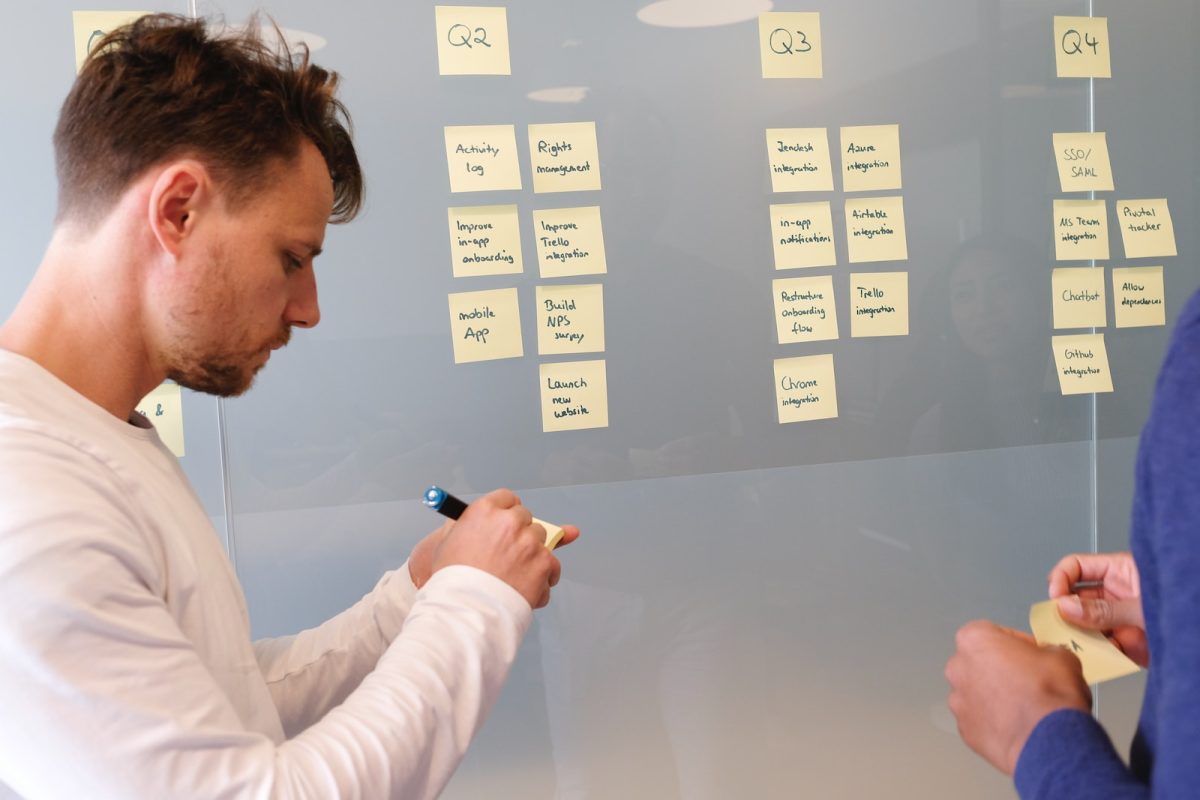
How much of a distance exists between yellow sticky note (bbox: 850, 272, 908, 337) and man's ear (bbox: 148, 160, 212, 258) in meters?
1.20

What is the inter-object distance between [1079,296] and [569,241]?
3.31 ft

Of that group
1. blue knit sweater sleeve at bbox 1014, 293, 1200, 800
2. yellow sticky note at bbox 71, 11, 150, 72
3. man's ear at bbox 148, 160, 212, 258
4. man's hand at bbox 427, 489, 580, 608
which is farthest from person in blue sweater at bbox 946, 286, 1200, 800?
yellow sticky note at bbox 71, 11, 150, 72

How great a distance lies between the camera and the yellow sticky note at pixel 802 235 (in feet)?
5.67

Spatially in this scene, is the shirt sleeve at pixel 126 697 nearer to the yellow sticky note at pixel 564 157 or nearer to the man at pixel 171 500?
the man at pixel 171 500

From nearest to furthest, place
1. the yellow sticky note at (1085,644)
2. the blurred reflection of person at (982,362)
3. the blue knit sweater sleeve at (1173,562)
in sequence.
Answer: the blue knit sweater sleeve at (1173,562)
the yellow sticky note at (1085,644)
the blurred reflection of person at (982,362)

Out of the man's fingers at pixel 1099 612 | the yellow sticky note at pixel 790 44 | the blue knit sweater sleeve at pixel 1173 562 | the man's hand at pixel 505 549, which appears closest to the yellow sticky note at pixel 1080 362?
the yellow sticky note at pixel 790 44

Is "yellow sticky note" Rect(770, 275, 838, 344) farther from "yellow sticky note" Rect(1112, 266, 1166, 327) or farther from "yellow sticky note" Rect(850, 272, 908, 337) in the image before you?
"yellow sticky note" Rect(1112, 266, 1166, 327)

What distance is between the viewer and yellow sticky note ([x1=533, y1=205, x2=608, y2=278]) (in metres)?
1.63

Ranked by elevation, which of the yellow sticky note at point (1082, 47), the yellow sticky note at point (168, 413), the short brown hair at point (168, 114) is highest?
the yellow sticky note at point (1082, 47)

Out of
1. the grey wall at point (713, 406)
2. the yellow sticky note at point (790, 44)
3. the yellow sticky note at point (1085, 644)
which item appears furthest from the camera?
the yellow sticky note at point (790, 44)

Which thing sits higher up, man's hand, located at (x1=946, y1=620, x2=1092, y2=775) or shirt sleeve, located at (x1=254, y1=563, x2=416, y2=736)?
man's hand, located at (x1=946, y1=620, x2=1092, y2=775)

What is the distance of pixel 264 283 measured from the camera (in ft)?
3.13

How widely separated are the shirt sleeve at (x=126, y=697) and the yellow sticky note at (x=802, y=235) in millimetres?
1100

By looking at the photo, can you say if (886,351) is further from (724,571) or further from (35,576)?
(35,576)
